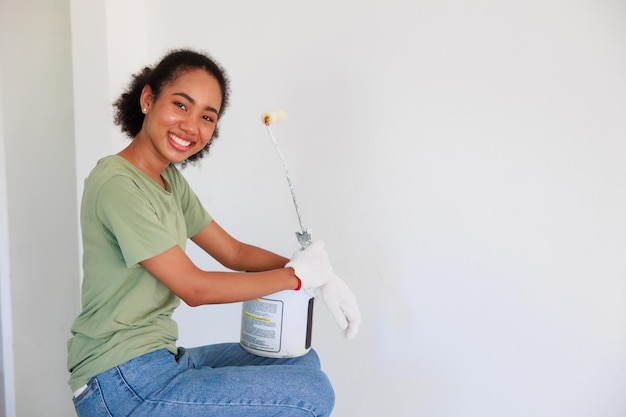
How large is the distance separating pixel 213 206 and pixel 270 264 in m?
0.54

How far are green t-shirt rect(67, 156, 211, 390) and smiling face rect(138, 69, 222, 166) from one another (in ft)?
0.28

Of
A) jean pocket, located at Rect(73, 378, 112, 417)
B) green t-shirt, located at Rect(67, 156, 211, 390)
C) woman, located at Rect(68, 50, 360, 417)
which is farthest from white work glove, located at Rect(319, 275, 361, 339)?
jean pocket, located at Rect(73, 378, 112, 417)

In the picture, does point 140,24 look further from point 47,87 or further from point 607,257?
point 607,257

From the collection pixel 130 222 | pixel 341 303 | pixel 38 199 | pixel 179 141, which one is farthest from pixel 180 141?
pixel 38 199

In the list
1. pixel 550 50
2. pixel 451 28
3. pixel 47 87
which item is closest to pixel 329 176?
pixel 451 28

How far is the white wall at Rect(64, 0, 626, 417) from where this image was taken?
140 cm

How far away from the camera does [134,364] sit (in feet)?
3.28

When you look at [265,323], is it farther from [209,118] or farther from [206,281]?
[209,118]

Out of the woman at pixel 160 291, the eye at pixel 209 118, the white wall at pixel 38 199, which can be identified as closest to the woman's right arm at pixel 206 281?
the woman at pixel 160 291

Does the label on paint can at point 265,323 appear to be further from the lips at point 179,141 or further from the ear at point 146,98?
the ear at point 146,98

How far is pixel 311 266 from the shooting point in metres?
1.15

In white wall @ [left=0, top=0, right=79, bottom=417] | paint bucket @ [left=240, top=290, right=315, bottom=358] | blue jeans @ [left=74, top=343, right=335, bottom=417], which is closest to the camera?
blue jeans @ [left=74, top=343, right=335, bottom=417]

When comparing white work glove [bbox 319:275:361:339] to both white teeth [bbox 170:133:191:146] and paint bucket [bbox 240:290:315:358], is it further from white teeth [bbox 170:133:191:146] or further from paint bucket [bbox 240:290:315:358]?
white teeth [bbox 170:133:191:146]

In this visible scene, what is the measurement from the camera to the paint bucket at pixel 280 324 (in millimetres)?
1133
